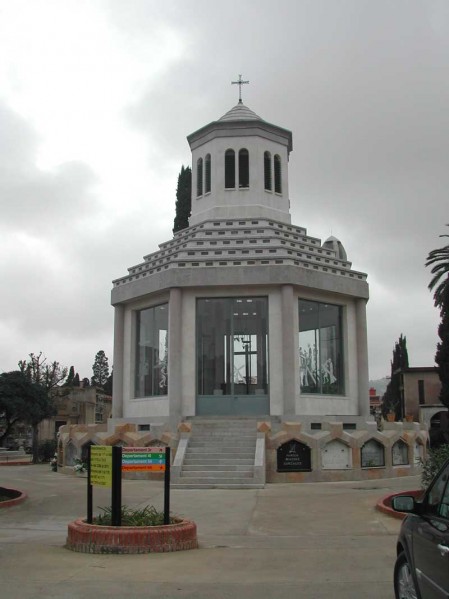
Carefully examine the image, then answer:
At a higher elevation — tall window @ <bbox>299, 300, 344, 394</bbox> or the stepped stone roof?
the stepped stone roof

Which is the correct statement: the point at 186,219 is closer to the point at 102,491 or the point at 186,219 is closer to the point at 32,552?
the point at 102,491

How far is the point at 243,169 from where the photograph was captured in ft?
103

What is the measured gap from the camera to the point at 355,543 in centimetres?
1163

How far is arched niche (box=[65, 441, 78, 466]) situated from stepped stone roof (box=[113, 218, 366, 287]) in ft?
22.9

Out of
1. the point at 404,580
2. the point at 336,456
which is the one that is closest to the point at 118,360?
the point at 336,456

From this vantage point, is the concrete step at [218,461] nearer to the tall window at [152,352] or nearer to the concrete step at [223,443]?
the concrete step at [223,443]

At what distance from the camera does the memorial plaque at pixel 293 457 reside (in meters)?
21.9

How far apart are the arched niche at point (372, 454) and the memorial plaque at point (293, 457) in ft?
7.10

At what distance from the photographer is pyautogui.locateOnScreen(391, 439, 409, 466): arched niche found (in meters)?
24.2

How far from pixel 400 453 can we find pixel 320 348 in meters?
4.99

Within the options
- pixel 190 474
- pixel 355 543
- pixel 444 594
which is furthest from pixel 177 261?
pixel 444 594

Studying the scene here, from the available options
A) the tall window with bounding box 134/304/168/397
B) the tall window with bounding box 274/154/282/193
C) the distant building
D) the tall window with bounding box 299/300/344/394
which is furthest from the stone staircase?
the distant building

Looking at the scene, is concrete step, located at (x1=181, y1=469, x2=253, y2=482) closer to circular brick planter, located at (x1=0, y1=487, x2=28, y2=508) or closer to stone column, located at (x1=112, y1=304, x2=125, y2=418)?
circular brick planter, located at (x1=0, y1=487, x2=28, y2=508)

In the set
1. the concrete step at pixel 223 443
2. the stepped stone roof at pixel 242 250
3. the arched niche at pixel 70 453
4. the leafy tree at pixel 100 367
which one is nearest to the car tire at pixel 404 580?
the concrete step at pixel 223 443
